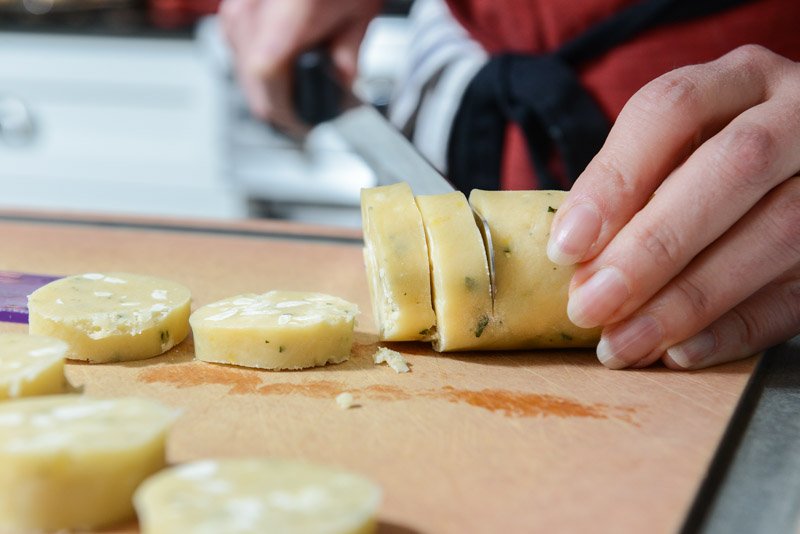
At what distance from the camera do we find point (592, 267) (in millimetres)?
1122

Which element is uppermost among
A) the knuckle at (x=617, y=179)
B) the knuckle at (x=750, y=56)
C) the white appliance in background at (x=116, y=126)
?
the knuckle at (x=750, y=56)

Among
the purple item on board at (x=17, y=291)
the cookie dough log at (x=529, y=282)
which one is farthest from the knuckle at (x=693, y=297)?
the purple item on board at (x=17, y=291)

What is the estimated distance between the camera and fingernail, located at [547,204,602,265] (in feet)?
3.59

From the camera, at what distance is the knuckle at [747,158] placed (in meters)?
1.10

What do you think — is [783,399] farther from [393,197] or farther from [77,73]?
[77,73]

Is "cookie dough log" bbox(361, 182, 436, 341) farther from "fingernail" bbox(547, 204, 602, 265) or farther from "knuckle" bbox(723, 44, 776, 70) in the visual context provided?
"knuckle" bbox(723, 44, 776, 70)

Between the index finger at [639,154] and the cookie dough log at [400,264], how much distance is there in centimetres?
15

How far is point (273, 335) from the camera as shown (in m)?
1.12

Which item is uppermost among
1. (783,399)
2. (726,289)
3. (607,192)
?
(607,192)

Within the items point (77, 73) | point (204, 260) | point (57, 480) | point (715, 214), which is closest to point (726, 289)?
point (715, 214)

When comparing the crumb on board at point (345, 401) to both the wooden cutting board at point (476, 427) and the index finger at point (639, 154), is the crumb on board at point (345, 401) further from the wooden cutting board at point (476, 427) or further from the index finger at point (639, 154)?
the index finger at point (639, 154)

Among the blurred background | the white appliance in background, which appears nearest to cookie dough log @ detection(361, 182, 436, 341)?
the blurred background

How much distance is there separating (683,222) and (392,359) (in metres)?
0.36

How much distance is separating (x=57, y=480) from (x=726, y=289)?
0.74 m
